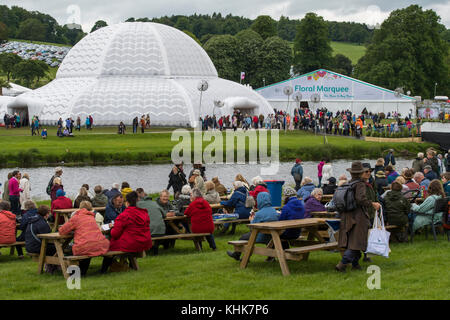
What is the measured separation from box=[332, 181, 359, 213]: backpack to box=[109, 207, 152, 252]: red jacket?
2824 millimetres

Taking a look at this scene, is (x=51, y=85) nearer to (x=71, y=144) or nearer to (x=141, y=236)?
(x=71, y=144)

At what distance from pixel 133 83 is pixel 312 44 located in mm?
40502

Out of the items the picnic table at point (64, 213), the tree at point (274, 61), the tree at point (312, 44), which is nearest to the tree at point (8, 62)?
the tree at point (274, 61)

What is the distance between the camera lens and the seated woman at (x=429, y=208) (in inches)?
458

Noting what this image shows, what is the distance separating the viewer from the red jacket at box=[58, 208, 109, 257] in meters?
9.13

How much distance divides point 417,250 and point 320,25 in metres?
80.6

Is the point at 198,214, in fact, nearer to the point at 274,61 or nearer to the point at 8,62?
the point at 274,61

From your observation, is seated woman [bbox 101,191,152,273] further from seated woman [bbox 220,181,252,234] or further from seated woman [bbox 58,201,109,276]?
seated woman [bbox 220,181,252,234]

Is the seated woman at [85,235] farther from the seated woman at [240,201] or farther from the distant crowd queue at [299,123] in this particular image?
the distant crowd queue at [299,123]

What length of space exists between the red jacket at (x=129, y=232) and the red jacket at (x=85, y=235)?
24 centimetres

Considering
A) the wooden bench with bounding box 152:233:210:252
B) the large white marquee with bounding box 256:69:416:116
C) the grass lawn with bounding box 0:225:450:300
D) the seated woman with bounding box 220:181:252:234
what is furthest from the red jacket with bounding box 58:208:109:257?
the large white marquee with bounding box 256:69:416:116

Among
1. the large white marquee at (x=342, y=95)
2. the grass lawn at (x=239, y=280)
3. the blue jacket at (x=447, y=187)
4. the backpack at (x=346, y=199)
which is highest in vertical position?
the large white marquee at (x=342, y=95)

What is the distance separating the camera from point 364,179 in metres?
8.91
